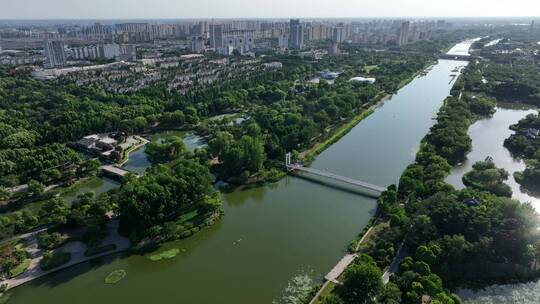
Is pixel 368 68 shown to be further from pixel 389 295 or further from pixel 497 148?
pixel 389 295

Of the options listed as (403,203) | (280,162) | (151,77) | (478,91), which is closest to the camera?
(403,203)

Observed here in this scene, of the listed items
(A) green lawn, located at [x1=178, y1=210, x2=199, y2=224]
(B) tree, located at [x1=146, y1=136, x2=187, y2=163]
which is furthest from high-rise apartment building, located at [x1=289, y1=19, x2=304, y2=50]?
(A) green lawn, located at [x1=178, y1=210, x2=199, y2=224]

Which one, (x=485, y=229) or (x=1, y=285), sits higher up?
(x=485, y=229)

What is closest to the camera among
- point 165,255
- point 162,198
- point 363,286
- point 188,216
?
point 363,286

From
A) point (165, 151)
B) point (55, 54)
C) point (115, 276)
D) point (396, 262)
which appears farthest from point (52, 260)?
point (55, 54)

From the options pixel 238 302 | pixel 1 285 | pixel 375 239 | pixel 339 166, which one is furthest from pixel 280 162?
pixel 1 285

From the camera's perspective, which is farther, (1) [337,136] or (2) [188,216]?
(1) [337,136]

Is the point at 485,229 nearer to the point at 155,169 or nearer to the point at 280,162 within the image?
the point at 280,162
